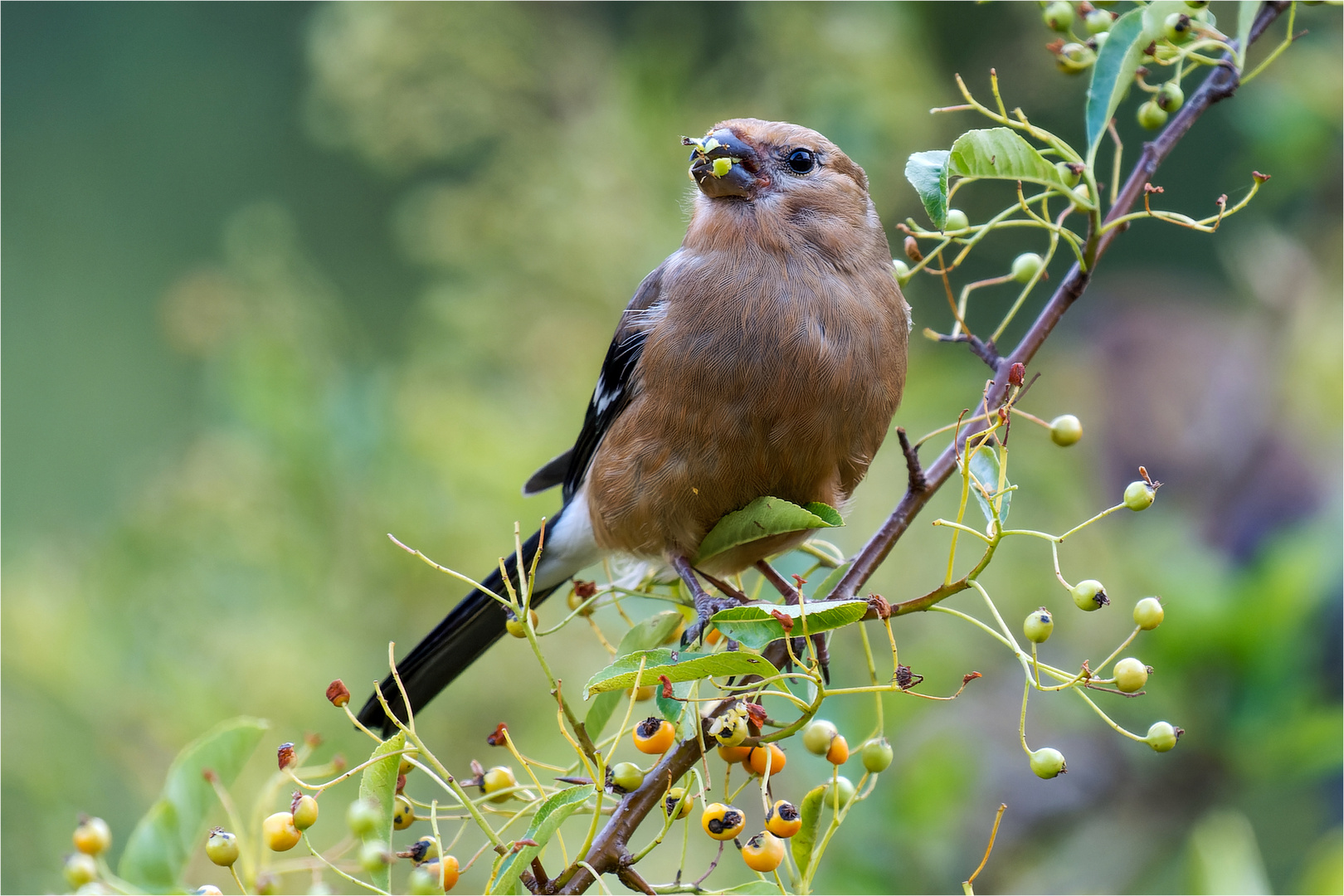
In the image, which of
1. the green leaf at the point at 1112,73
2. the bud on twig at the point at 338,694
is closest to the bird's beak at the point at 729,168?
the green leaf at the point at 1112,73

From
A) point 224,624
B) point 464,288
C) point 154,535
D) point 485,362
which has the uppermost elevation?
point 464,288

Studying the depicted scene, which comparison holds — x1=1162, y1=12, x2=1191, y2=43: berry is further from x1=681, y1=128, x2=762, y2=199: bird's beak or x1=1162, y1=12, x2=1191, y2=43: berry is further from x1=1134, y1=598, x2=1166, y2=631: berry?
x1=681, y1=128, x2=762, y2=199: bird's beak

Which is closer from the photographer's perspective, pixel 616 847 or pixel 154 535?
pixel 616 847

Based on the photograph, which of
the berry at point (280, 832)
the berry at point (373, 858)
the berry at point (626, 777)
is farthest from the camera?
the berry at point (626, 777)

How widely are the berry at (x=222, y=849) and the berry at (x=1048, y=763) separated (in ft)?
3.32

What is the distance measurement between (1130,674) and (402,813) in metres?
1.00

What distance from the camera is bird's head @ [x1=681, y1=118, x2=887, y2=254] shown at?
8.16 feet

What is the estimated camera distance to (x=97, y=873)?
1365 millimetres

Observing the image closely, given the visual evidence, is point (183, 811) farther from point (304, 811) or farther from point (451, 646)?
point (451, 646)

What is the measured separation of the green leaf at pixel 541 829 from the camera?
1382 millimetres

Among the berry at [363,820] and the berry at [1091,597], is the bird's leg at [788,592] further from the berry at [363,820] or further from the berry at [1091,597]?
the berry at [363,820]

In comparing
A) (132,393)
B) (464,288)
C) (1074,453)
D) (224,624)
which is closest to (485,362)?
(464,288)

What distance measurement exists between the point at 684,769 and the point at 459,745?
182cm

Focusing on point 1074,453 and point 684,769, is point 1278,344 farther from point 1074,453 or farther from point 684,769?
point 684,769
